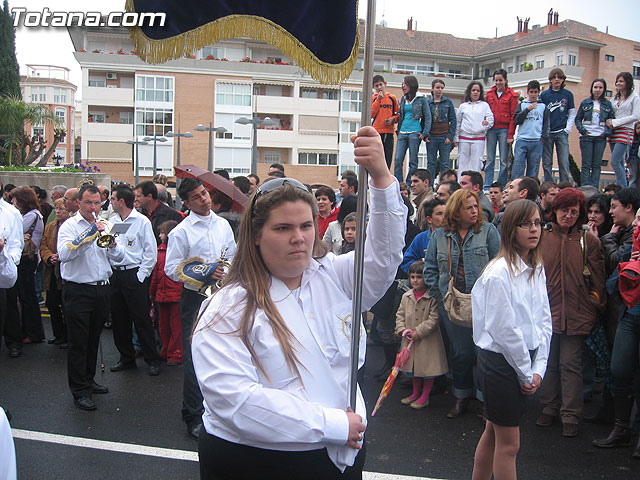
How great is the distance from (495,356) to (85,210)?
431cm

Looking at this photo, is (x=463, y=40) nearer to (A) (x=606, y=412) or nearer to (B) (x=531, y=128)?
(B) (x=531, y=128)

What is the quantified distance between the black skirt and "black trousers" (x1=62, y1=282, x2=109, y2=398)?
3845mm

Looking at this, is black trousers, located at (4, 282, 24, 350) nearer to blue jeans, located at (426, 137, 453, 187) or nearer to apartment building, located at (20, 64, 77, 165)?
blue jeans, located at (426, 137, 453, 187)

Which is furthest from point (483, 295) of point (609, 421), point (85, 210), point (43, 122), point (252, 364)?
A: point (43, 122)

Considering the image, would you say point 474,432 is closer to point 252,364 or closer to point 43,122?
point 252,364

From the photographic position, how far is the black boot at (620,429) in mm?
4742

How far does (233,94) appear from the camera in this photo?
51.9 metres

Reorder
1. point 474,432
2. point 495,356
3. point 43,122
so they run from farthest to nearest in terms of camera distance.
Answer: point 43,122 → point 474,432 → point 495,356

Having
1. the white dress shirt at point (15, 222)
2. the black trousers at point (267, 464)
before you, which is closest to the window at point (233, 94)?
the white dress shirt at point (15, 222)

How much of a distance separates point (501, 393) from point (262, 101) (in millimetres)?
50525

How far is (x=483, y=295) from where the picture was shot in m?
3.59

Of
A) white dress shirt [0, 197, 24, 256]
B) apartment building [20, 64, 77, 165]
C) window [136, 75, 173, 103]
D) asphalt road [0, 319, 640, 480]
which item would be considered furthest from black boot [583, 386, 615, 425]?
apartment building [20, 64, 77, 165]

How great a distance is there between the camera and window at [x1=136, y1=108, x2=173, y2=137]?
167 ft

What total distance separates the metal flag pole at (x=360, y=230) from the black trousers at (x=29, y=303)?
273 inches
